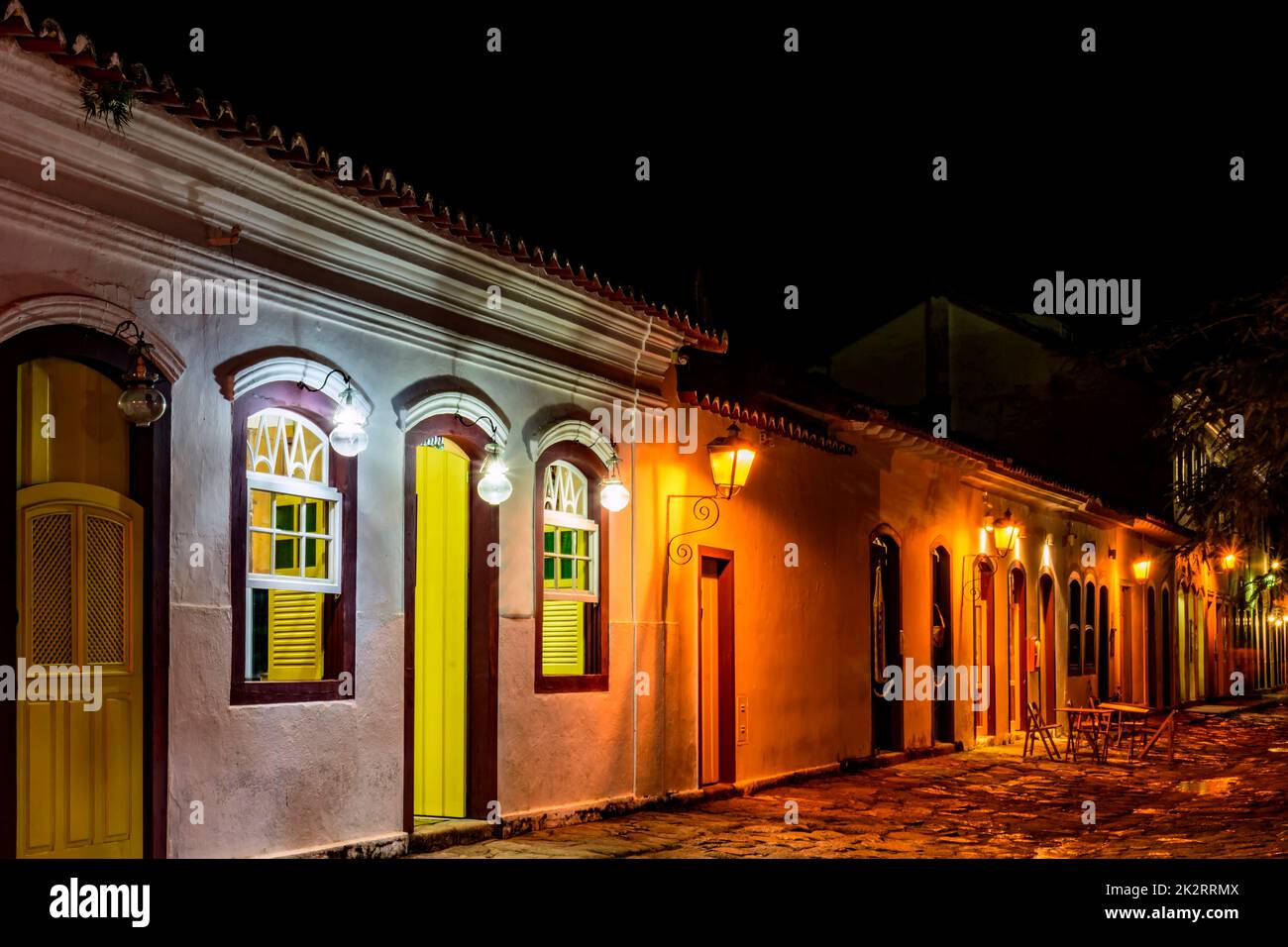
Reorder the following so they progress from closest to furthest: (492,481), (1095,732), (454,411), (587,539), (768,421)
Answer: (454,411)
(492,481)
(587,539)
(768,421)
(1095,732)

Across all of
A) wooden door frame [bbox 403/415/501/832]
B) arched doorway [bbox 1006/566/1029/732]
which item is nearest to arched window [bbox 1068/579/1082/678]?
arched doorway [bbox 1006/566/1029/732]

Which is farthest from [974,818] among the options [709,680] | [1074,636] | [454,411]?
[1074,636]

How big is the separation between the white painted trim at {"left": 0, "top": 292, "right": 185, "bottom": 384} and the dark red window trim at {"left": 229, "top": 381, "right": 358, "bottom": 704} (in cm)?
62

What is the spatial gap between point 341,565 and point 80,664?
2.02m

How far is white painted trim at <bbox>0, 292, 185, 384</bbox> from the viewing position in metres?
6.79

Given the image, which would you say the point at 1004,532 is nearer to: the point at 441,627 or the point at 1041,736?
the point at 1041,736

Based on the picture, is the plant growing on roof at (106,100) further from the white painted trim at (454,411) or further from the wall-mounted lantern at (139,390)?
the white painted trim at (454,411)

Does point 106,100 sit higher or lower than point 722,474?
higher

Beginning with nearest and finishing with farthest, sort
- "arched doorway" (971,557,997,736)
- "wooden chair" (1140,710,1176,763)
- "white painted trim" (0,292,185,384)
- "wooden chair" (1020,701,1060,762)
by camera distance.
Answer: "white painted trim" (0,292,185,384)
"wooden chair" (1140,710,1176,763)
"wooden chair" (1020,701,1060,762)
"arched doorway" (971,557,997,736)

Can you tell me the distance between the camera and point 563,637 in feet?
37.6

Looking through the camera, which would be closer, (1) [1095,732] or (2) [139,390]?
(2) [139,390]

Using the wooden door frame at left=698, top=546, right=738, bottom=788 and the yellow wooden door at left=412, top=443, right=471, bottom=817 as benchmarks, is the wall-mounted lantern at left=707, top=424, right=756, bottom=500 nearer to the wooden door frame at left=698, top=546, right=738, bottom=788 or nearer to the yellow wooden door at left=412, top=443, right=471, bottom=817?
the wooden door frame at left=698, top=546, right=738, bottom=788
